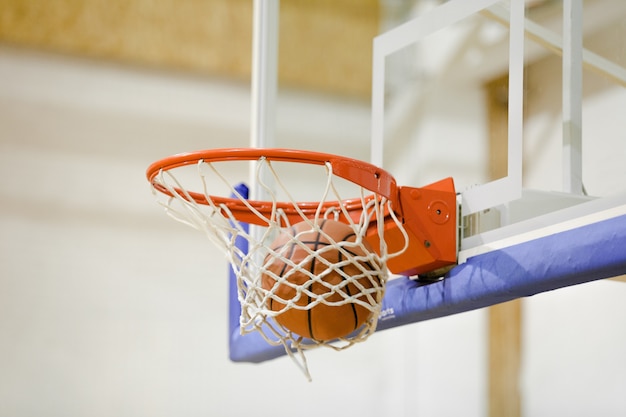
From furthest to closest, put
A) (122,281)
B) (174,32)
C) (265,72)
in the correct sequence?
(174,32)
(122,281)
(265,72)

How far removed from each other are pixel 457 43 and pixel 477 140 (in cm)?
27

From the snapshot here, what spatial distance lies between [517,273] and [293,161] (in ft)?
1.70

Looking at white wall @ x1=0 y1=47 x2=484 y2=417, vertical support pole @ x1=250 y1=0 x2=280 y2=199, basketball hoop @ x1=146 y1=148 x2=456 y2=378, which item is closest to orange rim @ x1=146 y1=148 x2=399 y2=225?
basketball hoop @ x1=146 y1=148 x2=456 y2=378

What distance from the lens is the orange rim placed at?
1.98m

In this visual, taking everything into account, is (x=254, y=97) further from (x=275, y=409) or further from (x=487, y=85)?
(x=275, y=409)

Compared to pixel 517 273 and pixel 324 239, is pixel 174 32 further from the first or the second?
pixel 517 273

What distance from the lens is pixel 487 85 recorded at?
8.30 ft

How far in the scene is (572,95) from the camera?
2178 millimetres

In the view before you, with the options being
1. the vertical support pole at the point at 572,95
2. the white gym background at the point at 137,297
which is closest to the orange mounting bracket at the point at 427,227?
the vertical support pole at the point at 572,95

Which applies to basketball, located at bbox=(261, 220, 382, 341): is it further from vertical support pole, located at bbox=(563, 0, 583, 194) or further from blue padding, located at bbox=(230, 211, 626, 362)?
vertical support pole, located at bbox=(563, 0, 583, 194)

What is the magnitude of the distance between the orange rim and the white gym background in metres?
1.85

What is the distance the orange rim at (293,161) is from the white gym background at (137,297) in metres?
1.85

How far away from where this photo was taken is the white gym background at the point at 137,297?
452 centimetres

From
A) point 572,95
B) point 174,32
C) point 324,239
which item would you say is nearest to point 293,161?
point 324,239
